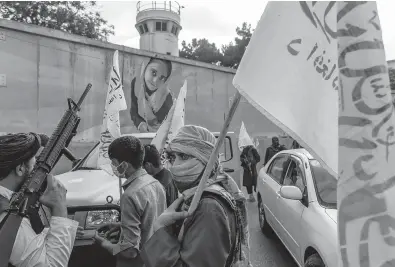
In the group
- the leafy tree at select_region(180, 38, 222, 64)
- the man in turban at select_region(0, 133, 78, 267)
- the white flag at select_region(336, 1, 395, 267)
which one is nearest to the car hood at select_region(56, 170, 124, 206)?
the man in turban at select_region(0, 133, 78, 267)

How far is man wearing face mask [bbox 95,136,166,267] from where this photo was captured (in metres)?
2.22

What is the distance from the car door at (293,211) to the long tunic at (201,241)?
7.64 ft

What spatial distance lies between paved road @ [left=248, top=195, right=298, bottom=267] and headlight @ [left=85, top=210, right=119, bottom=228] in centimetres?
214

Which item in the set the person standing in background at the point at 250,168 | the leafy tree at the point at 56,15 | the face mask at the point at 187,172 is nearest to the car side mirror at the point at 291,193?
the face mask at the point at 187,172

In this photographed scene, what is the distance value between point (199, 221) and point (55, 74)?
388 inches

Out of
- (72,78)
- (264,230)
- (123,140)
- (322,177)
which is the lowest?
(264,230)

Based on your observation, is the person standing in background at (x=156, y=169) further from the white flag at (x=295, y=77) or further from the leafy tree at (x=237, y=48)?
the leafy tree at (x=237, y=48)

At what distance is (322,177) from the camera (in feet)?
12.5

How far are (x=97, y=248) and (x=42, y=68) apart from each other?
800 cm

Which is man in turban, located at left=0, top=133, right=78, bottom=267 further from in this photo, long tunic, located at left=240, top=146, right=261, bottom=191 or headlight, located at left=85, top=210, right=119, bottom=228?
long tunic, located at left=240, top=146, right=261, bottom=191

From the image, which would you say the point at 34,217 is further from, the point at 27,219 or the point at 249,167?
the point at 249,167

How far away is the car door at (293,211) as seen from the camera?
145 inches

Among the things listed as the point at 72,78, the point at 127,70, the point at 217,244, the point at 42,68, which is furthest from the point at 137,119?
the point at 217,244

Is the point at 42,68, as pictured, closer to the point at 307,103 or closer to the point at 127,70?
the point at 127,70
